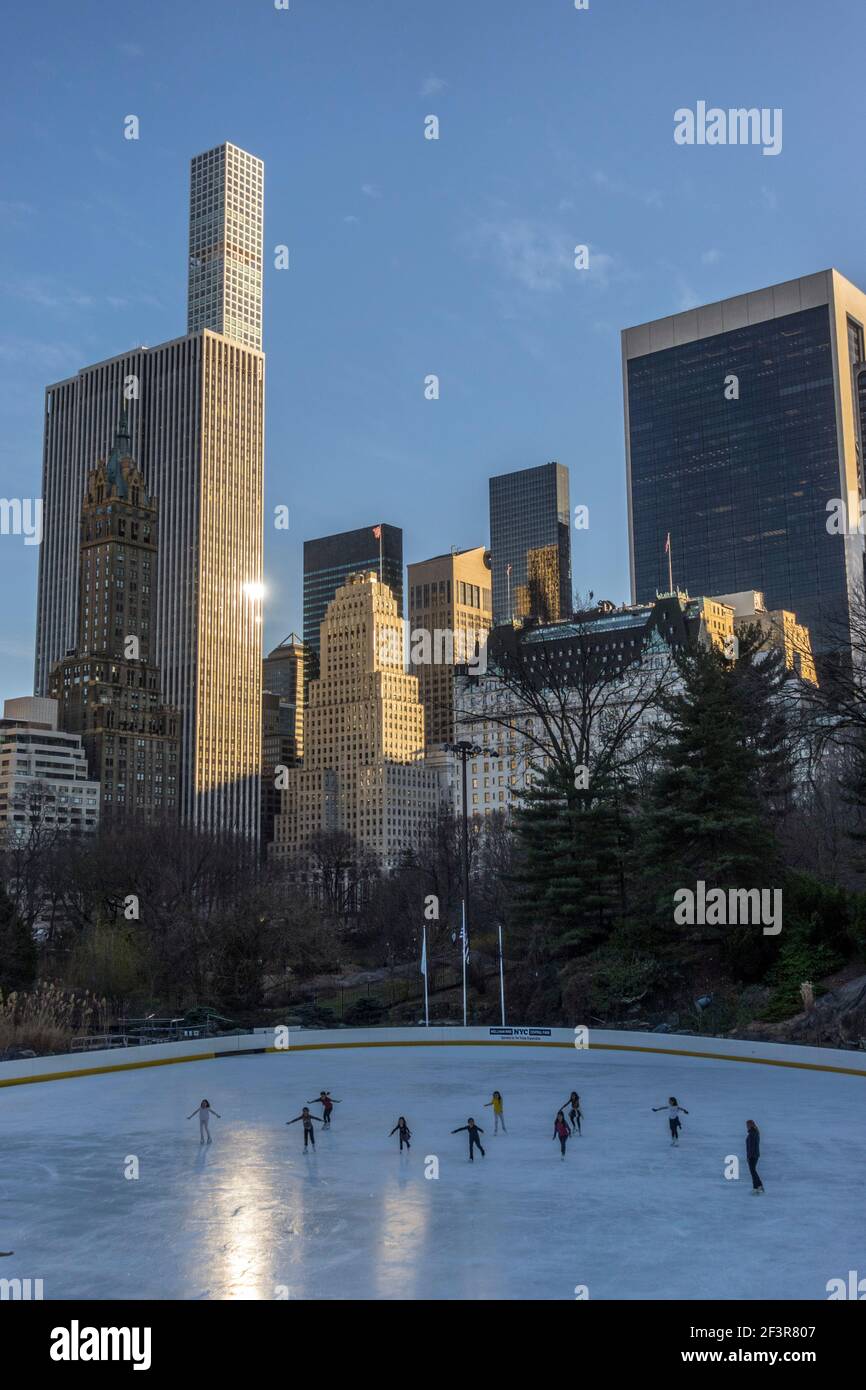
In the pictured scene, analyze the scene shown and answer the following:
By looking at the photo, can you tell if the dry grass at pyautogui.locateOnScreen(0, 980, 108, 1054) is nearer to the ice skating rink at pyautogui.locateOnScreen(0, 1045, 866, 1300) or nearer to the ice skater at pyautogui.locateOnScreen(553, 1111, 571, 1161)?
the ice skating rink at pyautogui.locateOnScreen(0, 1045, 866, 1300)

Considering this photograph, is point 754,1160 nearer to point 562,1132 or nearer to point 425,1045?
point 562,1132

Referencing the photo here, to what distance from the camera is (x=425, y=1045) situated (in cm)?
4869

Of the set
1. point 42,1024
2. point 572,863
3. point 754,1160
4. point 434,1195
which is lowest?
point 434,1195

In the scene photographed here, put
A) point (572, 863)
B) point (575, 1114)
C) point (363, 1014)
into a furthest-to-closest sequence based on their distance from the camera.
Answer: point (572, 863)
point (363, 1014)
point (575, 1114)

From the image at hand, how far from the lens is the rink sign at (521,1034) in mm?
47594

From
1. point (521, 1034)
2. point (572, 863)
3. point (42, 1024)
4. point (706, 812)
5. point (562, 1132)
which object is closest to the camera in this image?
point (562, 1132)

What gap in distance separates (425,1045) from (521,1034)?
3852 mm

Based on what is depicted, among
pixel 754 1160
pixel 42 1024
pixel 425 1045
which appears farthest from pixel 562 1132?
pixel 425 1045

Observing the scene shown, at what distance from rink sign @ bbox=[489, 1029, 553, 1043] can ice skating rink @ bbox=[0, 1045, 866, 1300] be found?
11595 mm

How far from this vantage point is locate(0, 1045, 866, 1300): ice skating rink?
15844 mm

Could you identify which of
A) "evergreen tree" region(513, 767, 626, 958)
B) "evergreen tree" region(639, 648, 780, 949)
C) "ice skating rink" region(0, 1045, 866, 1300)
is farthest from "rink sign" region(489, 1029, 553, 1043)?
"ice skating rink" region(0, 1045, 866, 1300)
